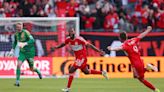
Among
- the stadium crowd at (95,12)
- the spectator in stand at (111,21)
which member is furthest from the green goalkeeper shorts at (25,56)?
the spectator in stand at (111,21)

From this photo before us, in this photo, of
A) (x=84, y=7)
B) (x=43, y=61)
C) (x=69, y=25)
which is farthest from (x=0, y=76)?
(x=84, y=7)

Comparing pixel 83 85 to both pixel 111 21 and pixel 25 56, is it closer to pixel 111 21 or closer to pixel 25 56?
pixel 25 56

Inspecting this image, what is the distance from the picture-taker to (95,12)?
95.6ft

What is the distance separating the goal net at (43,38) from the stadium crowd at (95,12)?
5.76 ft

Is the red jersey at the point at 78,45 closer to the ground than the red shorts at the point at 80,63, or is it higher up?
higher up

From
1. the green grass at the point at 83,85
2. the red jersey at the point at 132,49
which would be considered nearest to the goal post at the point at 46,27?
the green grass at the point at 83,85

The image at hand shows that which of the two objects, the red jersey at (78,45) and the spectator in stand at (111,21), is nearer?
the red jersey at (78,45)

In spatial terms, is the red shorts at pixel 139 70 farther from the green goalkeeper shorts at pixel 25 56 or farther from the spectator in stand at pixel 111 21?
the spectator in stand at pixel 111 21

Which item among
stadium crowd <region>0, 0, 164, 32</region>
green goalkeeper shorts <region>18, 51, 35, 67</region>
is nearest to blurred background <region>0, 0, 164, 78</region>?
stadium crowd <region>0, 0, 164, 32</region>

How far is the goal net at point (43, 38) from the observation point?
2577cm

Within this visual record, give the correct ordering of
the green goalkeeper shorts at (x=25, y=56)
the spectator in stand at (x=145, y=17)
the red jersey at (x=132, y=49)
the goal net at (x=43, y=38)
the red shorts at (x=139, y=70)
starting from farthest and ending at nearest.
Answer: the spectator in stand at (x=145, y=17), the goal net at (x=43, y=38), the green goalkeeper shorts at (x=25, y=56), the red shorts at (x=139, y=70), the red jersey at (x=132, y=49)

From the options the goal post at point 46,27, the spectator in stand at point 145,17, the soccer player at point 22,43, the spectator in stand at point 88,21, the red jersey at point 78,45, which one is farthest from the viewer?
the spectator in stand at point 145,17

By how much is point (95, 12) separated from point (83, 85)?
27.4 ft

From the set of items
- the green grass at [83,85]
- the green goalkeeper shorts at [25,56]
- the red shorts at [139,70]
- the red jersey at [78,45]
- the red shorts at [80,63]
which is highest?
the red jersey at [78,45]
